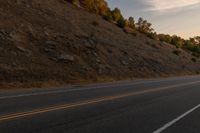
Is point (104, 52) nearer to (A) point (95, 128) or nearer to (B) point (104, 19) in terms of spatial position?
(B) point (104, 19)

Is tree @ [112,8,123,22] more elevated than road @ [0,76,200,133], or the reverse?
road @ [0,76,200,133]

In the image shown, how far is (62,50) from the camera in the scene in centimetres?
3691

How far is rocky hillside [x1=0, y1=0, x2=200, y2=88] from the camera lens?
29953mm

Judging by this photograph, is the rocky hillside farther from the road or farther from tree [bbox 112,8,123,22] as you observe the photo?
tree [bbox 112,8,123,22]

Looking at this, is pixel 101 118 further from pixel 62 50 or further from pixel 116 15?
pixel 116 15

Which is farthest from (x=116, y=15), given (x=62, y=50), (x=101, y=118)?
(x=101, y=118)

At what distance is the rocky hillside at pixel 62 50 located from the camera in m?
30.0

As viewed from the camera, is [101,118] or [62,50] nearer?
[101,118]

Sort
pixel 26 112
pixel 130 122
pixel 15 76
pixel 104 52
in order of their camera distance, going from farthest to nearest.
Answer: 1. pixel 104 52
2. pixel 15 76
3. pixel 26 112
4. pixel 130 122

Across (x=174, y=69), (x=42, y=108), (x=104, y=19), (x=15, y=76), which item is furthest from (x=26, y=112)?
(x=104, y=19)

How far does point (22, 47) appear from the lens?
A: 32594mm

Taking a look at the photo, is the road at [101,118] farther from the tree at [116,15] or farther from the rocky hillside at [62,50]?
the tree at [116,15]

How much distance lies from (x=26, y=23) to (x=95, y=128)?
2999 cm

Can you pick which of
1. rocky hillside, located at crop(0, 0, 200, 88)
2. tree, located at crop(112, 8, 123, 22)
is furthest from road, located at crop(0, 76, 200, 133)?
tree, located at crop(112, 8, 123, 22)
